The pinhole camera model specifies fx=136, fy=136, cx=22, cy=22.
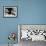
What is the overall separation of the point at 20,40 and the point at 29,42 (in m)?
0.28

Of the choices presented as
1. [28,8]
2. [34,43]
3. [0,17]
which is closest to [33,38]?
[34,43]

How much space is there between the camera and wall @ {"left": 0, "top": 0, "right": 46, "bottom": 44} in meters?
4.17

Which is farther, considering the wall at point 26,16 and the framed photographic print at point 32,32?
the wall at point 26,16

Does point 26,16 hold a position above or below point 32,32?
above

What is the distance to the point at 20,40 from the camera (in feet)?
13.2

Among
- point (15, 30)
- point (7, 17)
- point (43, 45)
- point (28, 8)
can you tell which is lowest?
point (43, 45)

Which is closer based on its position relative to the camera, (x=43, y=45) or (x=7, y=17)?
(x=43, y=45)

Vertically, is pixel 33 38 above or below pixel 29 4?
below

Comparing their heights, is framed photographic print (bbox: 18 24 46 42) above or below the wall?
below

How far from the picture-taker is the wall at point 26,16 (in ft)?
13.7

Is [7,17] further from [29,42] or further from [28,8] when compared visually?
[29,42]

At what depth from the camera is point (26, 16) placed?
164 inches

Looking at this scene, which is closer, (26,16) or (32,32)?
(32,32)

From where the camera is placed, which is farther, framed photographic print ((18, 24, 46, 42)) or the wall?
the wall
